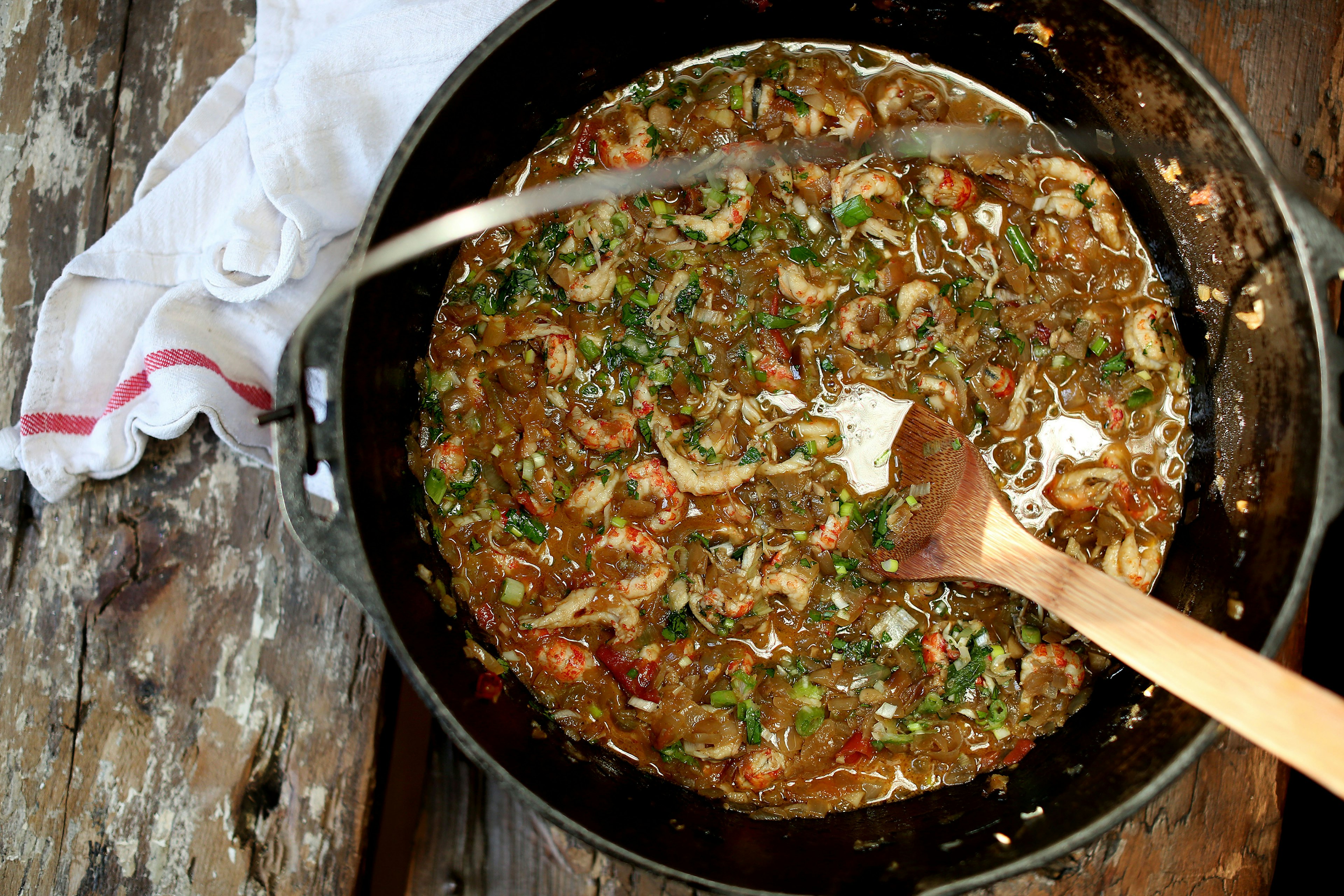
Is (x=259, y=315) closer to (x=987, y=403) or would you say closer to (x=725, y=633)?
(x=725, y=633)

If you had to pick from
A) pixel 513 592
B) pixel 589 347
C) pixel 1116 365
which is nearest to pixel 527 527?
pixel 513 592

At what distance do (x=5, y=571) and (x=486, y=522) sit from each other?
5.35 feet

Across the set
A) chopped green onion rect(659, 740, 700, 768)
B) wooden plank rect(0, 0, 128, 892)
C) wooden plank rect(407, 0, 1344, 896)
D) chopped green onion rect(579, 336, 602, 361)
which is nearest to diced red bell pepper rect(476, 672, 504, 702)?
wooden plank rect(407, 0, 1344, 896)

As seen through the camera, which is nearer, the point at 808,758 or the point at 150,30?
the point at 808,758

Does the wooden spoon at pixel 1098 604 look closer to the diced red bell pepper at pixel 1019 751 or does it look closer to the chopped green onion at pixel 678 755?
the diced red bell pepper at pixel 1019 751

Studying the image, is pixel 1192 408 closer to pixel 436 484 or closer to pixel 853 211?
pixel 853 211

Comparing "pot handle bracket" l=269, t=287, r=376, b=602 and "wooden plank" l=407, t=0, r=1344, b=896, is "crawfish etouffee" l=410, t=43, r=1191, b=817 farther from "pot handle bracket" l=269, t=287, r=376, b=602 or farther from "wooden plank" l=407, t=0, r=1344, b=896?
"pot handle bracket" l=269, t=287, r=376, b=602

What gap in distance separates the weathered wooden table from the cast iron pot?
1.00 ft

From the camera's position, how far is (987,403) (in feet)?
9.17

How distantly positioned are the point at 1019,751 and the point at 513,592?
180cm

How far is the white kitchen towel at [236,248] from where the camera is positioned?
2.68 m

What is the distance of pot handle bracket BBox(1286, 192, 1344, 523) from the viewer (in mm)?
2189

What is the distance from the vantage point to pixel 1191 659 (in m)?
1.99

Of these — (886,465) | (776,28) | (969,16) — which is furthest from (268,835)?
(969,16)
